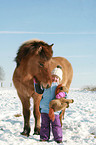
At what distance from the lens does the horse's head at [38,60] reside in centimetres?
372

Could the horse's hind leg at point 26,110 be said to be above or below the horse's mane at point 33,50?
below

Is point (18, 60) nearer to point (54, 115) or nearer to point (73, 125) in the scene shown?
point (54, 115)

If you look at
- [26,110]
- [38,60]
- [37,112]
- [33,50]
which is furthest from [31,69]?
[37,112]

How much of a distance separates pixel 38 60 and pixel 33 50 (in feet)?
0.78

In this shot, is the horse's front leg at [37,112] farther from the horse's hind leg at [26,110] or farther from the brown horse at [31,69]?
the horse's hind leg at [26,110]

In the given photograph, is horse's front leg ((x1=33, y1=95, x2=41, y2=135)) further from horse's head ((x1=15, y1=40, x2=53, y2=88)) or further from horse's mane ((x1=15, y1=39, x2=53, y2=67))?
horse's mane ((x1=15, y1=39, x2=53, y2=67))

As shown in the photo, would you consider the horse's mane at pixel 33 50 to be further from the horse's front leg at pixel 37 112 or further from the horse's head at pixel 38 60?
the horse's front leg at pixel 37 112

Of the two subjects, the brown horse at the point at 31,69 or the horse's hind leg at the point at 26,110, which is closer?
the brown horse at the point at 31,69

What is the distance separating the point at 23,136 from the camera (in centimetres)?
416

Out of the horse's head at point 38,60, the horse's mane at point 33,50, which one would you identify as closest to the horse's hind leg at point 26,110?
the horse's head at point 38,60

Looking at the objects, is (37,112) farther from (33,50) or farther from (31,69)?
(33,50)

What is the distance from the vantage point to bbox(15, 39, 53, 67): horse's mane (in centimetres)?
380

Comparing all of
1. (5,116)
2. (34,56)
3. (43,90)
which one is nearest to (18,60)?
(34,56)

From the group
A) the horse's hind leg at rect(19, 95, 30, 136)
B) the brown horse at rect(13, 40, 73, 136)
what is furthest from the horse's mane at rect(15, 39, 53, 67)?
the horse's hind leg at rect(19, 95, 30, 136)
